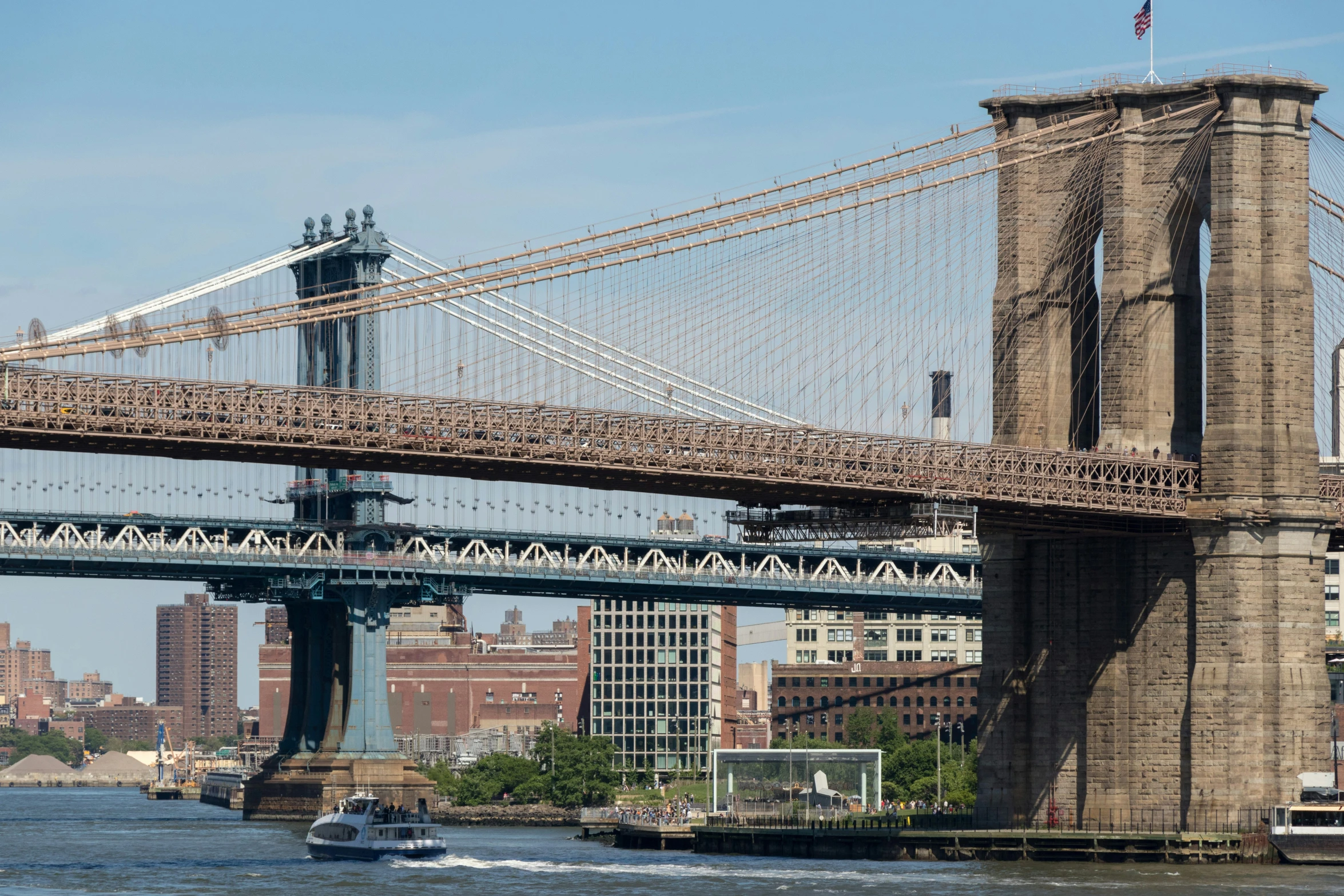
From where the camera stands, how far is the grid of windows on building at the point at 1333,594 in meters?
158

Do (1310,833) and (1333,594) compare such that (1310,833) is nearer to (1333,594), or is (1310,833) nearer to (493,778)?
(493,778)

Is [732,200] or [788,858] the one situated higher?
[732,200]

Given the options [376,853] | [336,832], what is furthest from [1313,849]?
[336,832]

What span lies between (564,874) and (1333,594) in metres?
102

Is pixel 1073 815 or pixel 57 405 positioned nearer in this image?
pixel 57 405

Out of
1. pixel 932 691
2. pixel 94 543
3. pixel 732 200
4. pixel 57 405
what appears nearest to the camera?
pixel 57 405

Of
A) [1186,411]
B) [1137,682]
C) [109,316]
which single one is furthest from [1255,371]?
[109,316]

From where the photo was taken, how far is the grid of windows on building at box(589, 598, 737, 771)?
6727 inches

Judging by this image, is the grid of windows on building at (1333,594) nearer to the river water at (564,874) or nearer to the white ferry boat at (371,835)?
the river water at (564,874)

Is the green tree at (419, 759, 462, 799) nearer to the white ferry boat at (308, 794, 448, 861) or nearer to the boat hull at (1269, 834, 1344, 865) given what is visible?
the white ferry boat at (308, 794, 448, 861)

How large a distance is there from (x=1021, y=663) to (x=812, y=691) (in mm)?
100876

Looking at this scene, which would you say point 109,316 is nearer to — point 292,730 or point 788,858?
point 788,858

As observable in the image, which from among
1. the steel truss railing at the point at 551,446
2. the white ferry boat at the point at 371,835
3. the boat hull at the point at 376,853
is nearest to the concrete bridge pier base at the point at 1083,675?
the steel truss railing at the point at 551,446

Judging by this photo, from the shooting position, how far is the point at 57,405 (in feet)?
189
